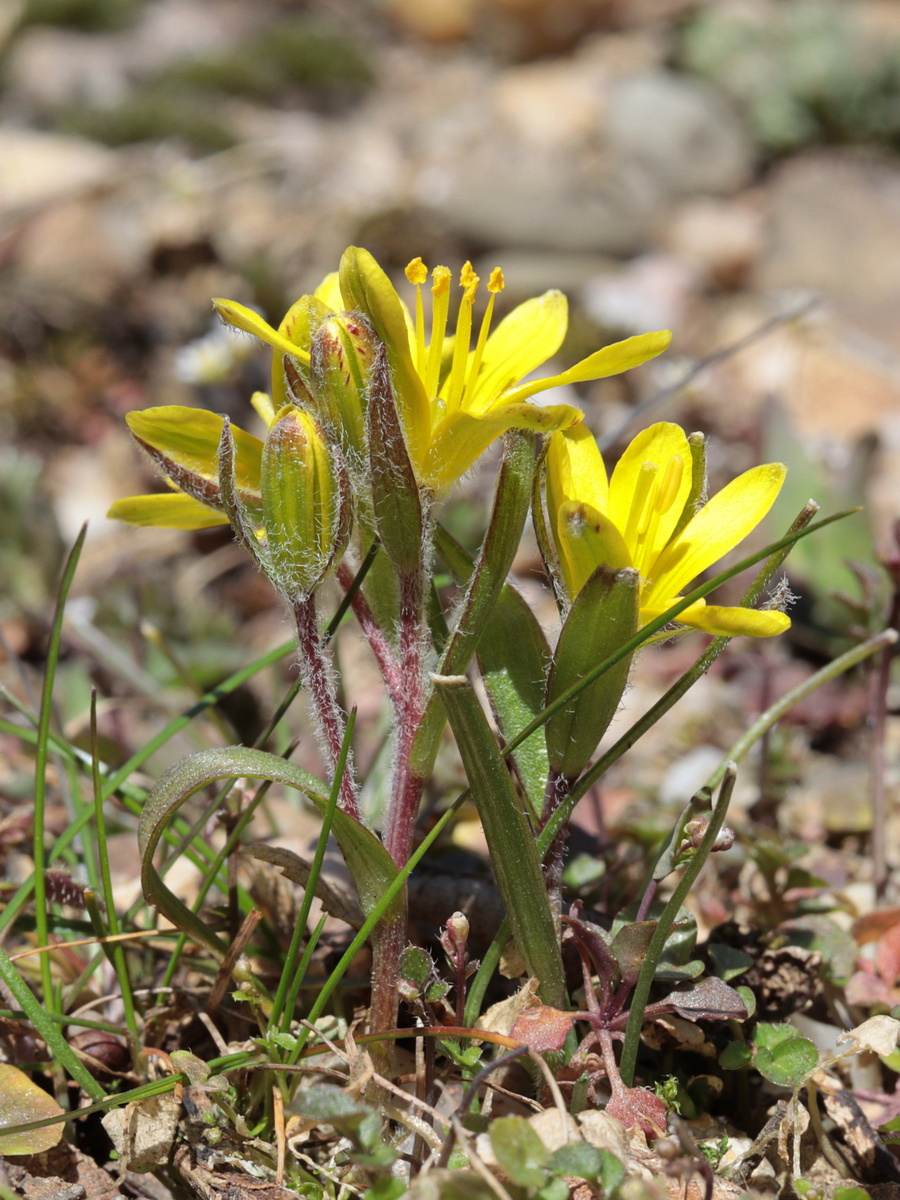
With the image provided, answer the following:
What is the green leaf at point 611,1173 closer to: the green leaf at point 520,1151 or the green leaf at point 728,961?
the green leaf at point 520,1151

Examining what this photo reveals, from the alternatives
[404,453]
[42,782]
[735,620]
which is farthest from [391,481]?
[42,782]

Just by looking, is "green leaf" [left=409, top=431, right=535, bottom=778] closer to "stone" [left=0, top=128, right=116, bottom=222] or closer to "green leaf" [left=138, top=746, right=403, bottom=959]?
"green leaf" [left=138, top=746, right=403, bottom=959]

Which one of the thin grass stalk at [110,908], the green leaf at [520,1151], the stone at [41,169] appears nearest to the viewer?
the green leaf at [520,1151]

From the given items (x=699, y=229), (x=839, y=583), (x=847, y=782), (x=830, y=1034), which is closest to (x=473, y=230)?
(x=699, y=229)

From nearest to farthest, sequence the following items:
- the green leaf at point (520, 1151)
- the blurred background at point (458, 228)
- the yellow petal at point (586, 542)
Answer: the green leaf at point (520, 1151)
the yellow petal at point (586, 542)
the blurred background at point (458, 228)

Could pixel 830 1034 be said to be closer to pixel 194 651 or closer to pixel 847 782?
pixel 847 782

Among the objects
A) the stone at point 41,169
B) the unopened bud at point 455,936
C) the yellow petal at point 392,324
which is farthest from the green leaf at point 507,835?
the stone at point 41,169

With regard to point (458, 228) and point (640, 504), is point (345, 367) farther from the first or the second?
point (458, 228)

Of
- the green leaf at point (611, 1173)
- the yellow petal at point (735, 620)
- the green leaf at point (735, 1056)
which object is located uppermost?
the yellow petal at point (735, 620)
